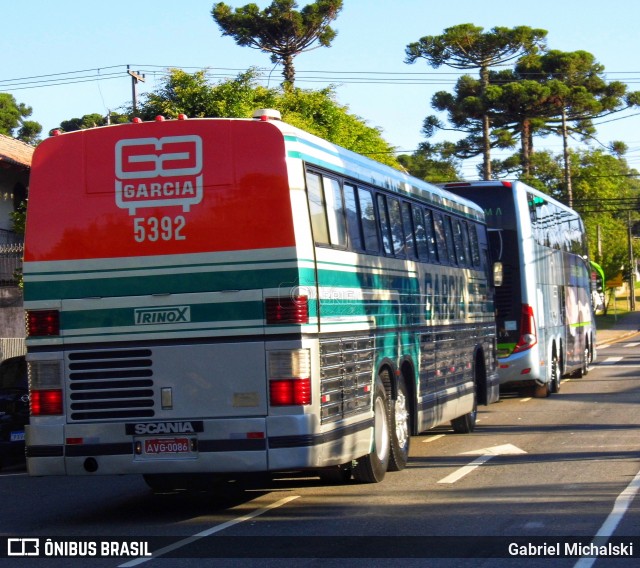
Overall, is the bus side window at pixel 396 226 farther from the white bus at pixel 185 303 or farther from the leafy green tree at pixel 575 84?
the leafy green tree at pixel 575 84

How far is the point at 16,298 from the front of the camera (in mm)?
29547

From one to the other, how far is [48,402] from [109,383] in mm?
579

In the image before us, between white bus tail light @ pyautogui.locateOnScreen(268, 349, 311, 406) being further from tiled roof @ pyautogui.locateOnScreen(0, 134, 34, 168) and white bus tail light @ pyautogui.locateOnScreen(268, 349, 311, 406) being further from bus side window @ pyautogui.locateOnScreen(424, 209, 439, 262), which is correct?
tiled roof @ pyautogui.locateOnScreen(0, 134, 34, 168)

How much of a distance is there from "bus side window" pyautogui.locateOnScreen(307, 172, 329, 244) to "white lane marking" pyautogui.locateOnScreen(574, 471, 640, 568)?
3450 millimetres

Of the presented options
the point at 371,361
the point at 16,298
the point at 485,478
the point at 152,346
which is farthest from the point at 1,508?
the point at 16,298

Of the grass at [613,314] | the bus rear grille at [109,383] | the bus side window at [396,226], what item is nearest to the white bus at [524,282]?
the bus side window at [396,226]

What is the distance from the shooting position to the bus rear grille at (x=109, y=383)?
993cm

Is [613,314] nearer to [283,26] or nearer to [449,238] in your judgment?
[283,26]

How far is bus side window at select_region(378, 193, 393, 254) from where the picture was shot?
12450 millimetres

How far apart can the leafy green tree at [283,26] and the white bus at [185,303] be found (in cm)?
3229

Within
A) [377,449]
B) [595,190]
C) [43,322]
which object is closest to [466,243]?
[377,449]

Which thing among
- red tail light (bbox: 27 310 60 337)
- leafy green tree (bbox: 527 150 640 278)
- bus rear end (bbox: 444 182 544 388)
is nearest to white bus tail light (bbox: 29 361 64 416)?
red tail light (bbox: 27 310 60 337)

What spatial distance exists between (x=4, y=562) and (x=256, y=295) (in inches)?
116

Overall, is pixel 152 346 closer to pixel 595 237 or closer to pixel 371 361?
pixel 371 361
